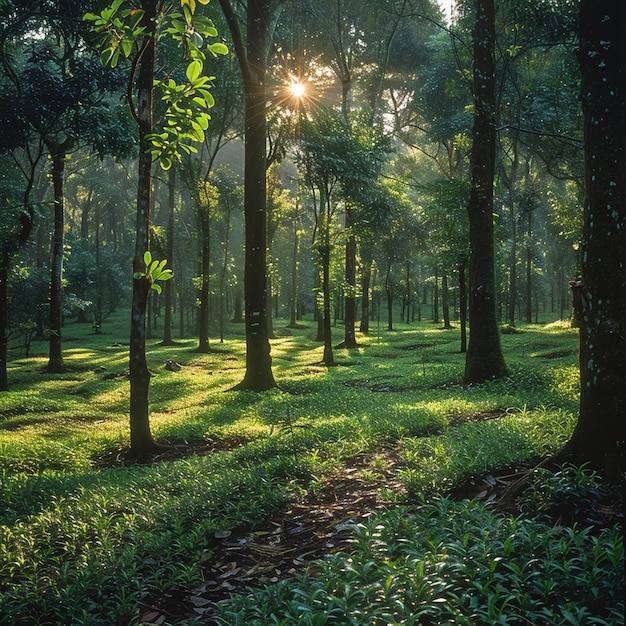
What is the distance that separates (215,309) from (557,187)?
116 feet

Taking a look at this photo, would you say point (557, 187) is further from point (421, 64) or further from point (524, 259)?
point (421, 64)

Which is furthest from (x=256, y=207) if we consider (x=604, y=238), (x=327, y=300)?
(x=604, y=238)

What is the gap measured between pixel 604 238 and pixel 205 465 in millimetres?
5224

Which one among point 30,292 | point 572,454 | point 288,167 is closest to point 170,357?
point 30,292

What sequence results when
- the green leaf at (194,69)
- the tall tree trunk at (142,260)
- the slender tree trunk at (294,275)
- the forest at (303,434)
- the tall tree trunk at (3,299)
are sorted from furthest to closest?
the slender tree trunk at (294,275) → the tall tree trunk at (3,299) → the tall tree trunk at (142,260) → the green leaf at (194,69) → the forest at (303,434)

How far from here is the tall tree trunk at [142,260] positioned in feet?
24.9

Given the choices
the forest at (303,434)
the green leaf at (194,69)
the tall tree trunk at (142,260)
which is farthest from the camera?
the tall tree trunk at (142,260)

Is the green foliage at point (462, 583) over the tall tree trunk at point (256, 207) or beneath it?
beneath

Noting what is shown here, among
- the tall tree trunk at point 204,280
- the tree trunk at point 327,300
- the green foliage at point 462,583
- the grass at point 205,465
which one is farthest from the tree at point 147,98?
Answer: the tall tree trunk at point 204,280

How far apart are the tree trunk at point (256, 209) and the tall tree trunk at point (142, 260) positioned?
19.2ft

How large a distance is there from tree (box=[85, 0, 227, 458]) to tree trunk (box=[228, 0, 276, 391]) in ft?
19.4

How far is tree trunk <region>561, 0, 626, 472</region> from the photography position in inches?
185

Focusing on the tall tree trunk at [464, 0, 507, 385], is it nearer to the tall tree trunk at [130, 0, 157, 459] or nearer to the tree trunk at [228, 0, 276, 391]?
the tree trunk at [228, 0, 276, 391]

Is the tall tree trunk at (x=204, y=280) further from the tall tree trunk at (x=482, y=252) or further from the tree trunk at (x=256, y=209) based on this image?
the tall tree trunk at (x=482, y=252)
